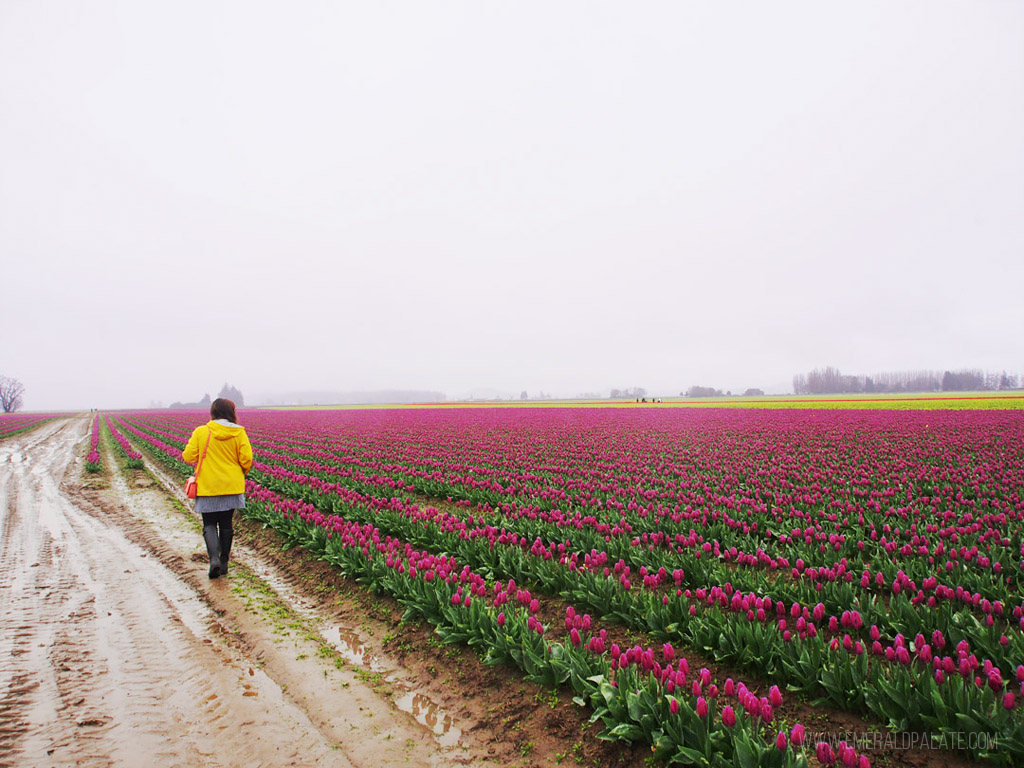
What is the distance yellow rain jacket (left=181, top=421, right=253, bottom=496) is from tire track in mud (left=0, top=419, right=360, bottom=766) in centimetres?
132

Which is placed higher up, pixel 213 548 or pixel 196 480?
pixel 196 480

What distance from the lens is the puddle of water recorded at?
133 inches

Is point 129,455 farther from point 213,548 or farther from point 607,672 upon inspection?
point 607,672

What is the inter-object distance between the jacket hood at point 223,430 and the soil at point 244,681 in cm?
192

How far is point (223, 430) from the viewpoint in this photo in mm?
6461

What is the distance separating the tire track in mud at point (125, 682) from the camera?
316cm

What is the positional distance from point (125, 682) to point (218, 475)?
284 cm

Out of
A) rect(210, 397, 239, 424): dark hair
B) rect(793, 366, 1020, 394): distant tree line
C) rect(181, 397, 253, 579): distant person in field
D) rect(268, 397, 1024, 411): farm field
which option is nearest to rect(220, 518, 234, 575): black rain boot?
rect(181, 397, 253, 579): distant person in field

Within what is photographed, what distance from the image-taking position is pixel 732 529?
23.2 ft

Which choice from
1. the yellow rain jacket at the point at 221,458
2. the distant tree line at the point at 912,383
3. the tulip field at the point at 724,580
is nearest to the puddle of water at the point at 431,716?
the tulip field at the point at 724,580

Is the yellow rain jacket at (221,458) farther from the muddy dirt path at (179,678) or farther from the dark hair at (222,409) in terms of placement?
the muddy dirt path at (179,678)

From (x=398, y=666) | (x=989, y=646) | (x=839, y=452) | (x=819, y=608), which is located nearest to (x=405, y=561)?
(x=398, y=666)

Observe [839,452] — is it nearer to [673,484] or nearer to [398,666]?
[673,484]

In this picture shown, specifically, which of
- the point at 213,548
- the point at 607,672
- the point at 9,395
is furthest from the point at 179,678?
the point at 9,395
